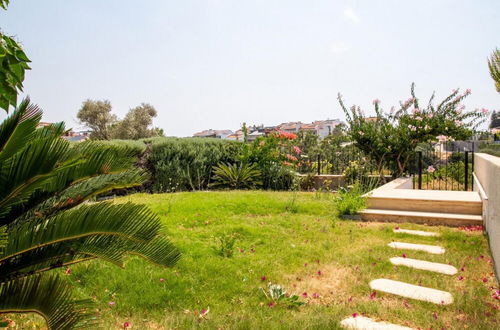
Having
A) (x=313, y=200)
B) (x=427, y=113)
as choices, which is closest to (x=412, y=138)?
(x=427, y=113)

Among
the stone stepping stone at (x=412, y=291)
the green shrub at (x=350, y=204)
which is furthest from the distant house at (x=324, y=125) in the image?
the stone stepping stone at (x=412, y=291)

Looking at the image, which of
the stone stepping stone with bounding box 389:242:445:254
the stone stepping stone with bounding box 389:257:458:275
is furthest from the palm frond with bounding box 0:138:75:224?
the stone stepping stone with bounding box 389:242:445:254

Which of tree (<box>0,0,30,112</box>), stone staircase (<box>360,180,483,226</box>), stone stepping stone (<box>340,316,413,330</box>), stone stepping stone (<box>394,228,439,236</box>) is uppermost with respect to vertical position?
tree (<box>0,0,30,112</box>)

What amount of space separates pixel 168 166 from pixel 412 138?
707 cm

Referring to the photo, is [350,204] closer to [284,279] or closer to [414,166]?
[284,279]

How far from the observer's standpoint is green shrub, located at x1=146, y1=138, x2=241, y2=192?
10250 millimetres

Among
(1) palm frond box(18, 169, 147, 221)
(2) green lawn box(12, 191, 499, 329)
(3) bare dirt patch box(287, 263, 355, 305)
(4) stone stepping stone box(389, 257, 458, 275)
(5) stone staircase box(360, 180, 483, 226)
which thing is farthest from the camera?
(5) stone staircase box(360, 180, 483, 226)

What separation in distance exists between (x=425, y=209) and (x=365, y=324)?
15.5 feet

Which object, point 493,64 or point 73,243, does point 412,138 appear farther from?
point 73,243

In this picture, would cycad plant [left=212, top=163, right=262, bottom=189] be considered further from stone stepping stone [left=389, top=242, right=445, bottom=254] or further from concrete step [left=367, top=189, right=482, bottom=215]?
stone stepping stone [left=389, top=242, right=445, bottom=254]

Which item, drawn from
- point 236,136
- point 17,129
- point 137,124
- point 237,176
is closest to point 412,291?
point 17,129

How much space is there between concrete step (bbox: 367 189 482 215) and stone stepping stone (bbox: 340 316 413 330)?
14.9 ft

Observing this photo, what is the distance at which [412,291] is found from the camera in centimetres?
356

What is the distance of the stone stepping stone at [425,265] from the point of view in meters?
4.10
